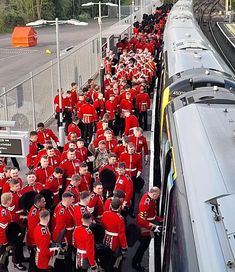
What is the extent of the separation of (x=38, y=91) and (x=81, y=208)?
949 centimetres

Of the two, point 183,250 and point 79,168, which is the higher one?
point 183,250

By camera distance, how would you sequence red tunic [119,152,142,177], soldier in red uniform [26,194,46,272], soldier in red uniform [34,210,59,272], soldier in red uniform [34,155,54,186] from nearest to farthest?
1. soldier in red uniform [34,210,59,272]
2. soldier in red uniform [26,194,46,272]
3. soldier in red uniform [34,155,54,186]
4. red tunic [119,152,142,177]

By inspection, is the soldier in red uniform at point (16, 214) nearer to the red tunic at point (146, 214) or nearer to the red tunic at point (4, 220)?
the red tunic at point (4, 220)

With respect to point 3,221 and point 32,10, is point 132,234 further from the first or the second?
point 32,10

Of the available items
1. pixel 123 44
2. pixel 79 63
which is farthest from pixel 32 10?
pixel 79 63

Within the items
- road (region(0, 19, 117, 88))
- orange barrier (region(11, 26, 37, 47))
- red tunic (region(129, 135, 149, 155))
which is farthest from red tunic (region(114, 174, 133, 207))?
orange barrier (region(11, 26, 37, 47))

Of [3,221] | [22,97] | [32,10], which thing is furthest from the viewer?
[32,10]

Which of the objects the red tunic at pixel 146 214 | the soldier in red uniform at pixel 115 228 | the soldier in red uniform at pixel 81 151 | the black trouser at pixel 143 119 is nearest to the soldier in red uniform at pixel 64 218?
the soldier in red uniform at pixel 115 228

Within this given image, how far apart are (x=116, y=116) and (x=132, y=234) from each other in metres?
7.45

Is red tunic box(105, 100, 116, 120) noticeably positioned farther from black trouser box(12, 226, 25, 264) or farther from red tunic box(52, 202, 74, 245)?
red tunic box(52, 202, 74, 245)

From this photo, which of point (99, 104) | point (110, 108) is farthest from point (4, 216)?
point (99, 104)

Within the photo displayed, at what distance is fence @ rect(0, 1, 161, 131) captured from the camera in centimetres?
1422

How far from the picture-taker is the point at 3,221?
25.2 feet

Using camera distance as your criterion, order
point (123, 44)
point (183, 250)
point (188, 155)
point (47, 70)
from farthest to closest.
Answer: point (123, 44)
point (47, 70)
point (188, 155)
point (183, 250)
